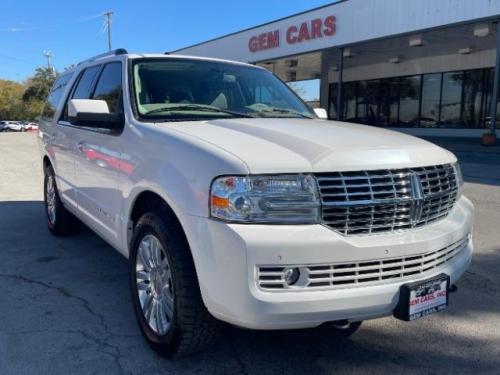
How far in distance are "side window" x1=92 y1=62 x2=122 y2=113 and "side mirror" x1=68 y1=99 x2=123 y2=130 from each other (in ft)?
0.61

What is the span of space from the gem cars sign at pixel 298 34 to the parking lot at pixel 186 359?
16.7m

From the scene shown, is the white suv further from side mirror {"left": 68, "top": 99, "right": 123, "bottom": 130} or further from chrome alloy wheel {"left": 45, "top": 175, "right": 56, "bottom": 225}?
chrome alloy wheel {"left": 45, "top": 175, "right": 56, "bottom": 225}

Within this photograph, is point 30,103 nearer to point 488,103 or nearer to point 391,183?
point 488,103

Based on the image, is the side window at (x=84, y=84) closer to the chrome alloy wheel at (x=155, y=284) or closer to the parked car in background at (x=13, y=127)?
the chrome alloy wheel at (x=155, y=284)

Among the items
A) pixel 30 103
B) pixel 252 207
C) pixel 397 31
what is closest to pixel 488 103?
pixel 397 31

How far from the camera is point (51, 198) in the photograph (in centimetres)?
588

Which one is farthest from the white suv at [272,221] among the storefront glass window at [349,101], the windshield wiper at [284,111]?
the storefront glass window at [349,101]

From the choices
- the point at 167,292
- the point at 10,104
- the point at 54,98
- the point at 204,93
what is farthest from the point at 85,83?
the point at 10,104

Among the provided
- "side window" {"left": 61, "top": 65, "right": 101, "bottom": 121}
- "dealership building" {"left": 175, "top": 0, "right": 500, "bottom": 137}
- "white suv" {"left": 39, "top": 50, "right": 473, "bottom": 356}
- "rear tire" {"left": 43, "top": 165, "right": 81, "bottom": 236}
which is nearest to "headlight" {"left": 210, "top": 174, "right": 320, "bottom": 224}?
"white suv" {"left": 39, "top": 50, "right": 473, "bottom": 356}

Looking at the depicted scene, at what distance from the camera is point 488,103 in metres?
21.1

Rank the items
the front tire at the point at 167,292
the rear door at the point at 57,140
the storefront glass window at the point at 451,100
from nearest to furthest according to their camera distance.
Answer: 1. the front tire at the point at 167,292
2. the rear door at the point at 57,140
3. the storefront glass window at the point at 451,100

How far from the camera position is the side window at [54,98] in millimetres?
5746

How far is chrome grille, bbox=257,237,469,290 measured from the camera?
2398 millimetres

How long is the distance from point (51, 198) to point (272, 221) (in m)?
4.23
